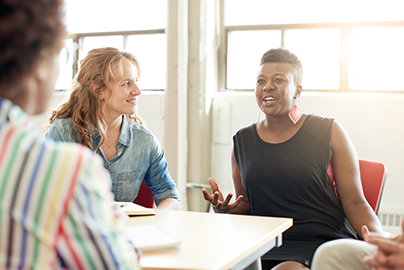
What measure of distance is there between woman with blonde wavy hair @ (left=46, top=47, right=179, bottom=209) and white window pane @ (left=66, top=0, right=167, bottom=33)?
1.78 m

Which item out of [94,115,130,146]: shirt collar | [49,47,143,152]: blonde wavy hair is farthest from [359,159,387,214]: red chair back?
[49,47,143,152]: blonde wavy hair

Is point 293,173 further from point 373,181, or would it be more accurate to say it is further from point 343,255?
point 343,255

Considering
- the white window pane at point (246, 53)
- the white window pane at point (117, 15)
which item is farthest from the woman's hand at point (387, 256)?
the white window pane at point (117, 15)

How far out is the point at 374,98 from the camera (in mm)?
2916

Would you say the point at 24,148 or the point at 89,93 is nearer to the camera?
the point at 24,148

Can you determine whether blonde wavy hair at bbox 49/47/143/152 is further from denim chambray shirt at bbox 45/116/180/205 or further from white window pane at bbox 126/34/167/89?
white window pane at bbox 126/34/167/89

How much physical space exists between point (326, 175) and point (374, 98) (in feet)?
4.99

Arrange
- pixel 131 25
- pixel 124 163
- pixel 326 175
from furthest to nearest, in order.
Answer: pixel 131 25 < pixel 124 163 < pixel 326 175

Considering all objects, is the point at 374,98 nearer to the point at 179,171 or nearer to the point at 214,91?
the point at 214,91

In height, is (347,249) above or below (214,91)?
below

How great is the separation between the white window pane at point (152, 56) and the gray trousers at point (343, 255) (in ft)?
9.03

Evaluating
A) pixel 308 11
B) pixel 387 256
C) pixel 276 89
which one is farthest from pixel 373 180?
pixel 308 11

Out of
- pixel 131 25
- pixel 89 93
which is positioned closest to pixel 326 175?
pixel 89 93

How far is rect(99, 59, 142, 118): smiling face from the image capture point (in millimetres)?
1870
